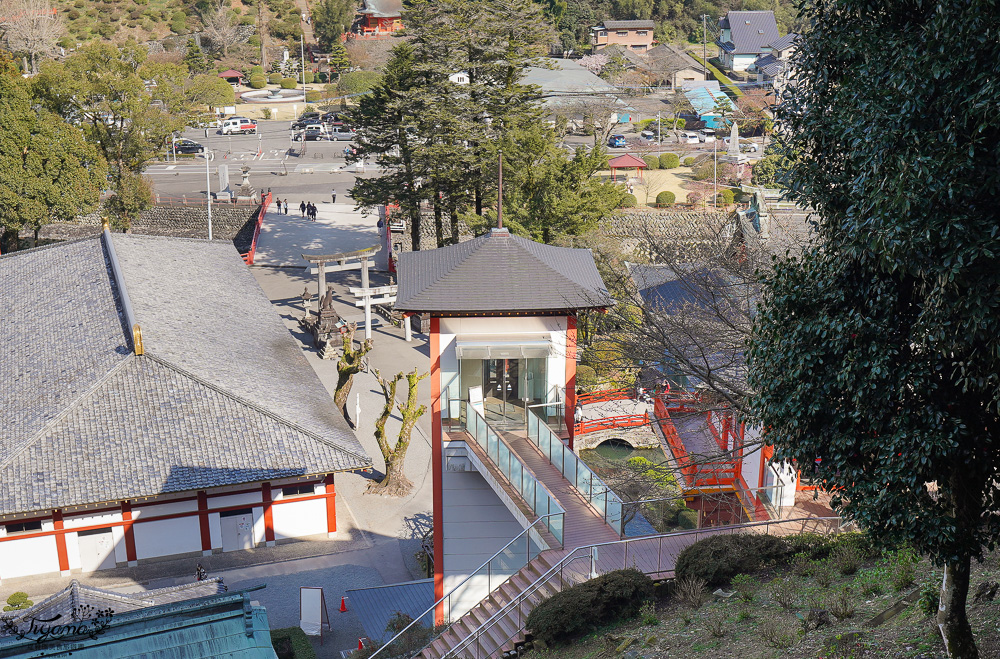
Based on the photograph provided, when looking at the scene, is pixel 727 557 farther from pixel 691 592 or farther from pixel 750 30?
pixel 750 30

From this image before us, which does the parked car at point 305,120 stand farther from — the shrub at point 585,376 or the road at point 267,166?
the shrub at point 585,376

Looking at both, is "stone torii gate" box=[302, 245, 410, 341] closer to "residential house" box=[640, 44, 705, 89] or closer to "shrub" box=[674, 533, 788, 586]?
Answer: "shrub" box=[674, 533, 788, 586]

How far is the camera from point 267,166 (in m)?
68.9

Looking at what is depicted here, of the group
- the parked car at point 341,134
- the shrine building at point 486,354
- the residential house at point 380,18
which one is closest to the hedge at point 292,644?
the shrine building at point 486,354

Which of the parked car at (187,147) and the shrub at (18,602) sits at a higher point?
the parked car at (187,147)

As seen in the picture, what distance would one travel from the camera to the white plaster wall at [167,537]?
920 inches

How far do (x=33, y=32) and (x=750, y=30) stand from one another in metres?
65.9

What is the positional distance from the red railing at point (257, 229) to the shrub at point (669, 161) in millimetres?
26835

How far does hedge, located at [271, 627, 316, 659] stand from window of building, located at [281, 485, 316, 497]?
200 inches

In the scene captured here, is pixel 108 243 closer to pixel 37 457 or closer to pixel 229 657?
pixel 37 457

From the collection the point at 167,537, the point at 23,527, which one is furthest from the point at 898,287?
the point at 23,527

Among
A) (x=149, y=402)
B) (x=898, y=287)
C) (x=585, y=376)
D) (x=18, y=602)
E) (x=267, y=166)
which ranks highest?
(x=898, y=287)

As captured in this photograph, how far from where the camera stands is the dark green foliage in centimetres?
1406

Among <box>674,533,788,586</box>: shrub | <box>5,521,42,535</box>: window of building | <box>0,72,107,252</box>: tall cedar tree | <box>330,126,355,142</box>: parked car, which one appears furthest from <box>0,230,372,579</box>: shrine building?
<box>330,126,355,142</box>: parked car
